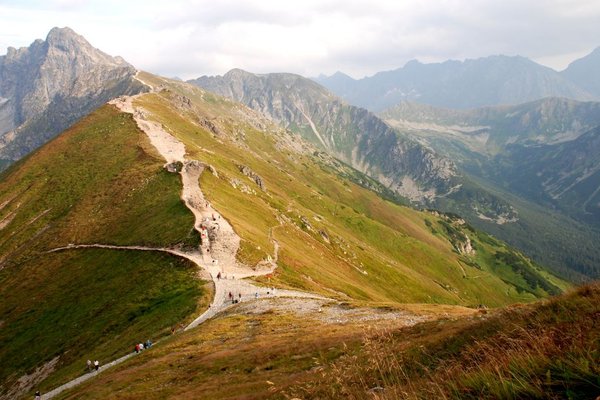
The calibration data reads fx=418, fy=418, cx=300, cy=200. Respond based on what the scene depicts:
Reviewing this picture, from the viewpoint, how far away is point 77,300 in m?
76.6

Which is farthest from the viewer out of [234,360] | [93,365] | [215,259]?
[215,259]

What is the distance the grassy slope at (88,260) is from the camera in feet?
209

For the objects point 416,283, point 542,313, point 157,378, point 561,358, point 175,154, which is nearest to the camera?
point 561,358

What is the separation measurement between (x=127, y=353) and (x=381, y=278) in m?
114

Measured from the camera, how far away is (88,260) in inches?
3585

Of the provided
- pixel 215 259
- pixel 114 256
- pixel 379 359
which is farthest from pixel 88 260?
pixel 379 359

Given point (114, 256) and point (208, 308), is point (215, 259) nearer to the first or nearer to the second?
point (208, 308)

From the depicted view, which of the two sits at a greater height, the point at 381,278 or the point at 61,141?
the point at 61,141

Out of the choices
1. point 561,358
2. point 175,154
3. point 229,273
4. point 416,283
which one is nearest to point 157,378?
point 561,358

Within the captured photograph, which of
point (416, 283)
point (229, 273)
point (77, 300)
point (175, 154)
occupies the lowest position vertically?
point (416, 283)

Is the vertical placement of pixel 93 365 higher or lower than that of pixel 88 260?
higher

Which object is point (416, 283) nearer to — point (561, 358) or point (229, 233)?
point (229, 233)

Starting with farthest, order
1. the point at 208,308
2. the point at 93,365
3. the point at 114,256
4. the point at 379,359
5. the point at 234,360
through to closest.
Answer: the point at 114,256 → the point at 208,308 → the point at 93,365 → the point at 234,360 → the point at 379,359

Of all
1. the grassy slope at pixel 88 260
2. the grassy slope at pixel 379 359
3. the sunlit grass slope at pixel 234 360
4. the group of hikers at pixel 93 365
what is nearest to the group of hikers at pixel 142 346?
the grassy slope at pixel 379 359
